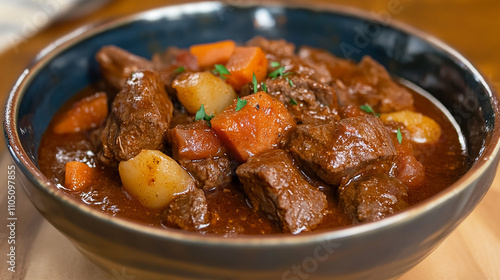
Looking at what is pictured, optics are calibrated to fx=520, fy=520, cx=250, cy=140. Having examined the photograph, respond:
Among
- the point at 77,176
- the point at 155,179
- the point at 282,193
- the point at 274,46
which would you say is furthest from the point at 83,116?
the point at 282,193

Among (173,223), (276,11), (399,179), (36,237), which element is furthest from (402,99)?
(36,237)

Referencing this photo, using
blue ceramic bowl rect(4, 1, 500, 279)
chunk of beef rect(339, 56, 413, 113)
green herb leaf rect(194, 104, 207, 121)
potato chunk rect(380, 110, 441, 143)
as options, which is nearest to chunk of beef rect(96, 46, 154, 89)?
blue ceramic bowl rect(4, 1, 500, 279)

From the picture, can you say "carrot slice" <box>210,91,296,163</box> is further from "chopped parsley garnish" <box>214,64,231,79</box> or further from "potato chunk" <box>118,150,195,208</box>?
"chopped parsley garnish" <box>214,64,231,79</box>

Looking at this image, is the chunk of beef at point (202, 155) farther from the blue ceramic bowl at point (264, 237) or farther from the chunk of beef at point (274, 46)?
the chunk of beef at point (274, 46)

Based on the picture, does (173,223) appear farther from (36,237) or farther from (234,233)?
(36,237)

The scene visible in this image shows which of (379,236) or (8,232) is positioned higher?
(379,236)
